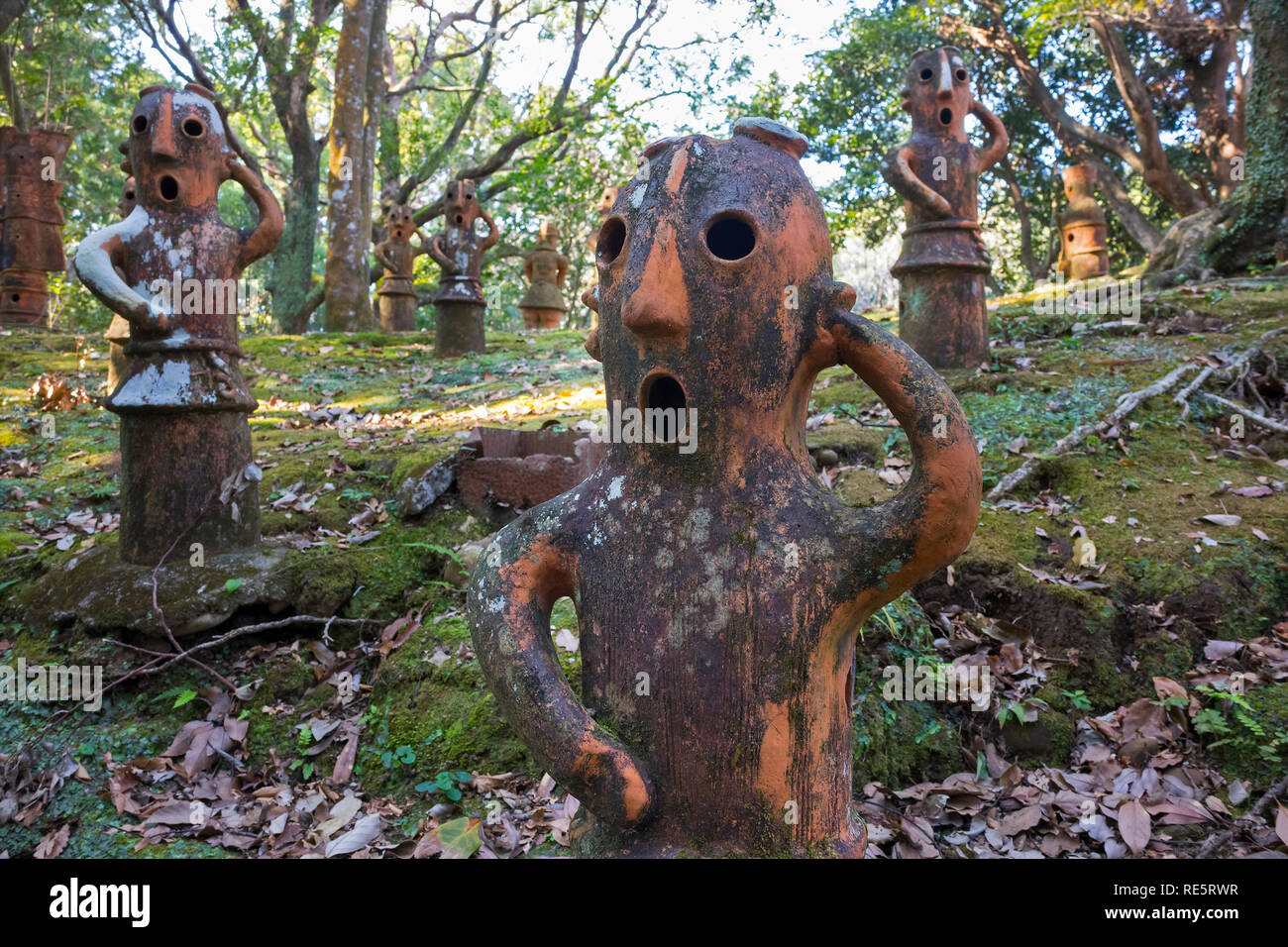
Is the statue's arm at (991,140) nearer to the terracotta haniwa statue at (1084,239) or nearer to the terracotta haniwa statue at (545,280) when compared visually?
the terracotta haniwa statue at (1084,239)

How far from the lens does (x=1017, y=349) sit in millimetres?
7125

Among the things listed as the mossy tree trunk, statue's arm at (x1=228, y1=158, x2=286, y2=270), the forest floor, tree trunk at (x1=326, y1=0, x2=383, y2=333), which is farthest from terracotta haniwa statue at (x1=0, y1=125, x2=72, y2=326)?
the mossy tree trunk

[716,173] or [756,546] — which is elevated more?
[716,173]

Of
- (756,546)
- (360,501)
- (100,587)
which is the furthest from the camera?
(360,501)

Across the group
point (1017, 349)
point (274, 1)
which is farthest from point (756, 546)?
point (274, 1)

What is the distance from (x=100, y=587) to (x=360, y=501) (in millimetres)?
1449

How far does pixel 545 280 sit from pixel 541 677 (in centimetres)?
1304

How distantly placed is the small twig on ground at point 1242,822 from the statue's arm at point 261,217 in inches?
183

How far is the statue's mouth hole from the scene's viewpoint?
204cm

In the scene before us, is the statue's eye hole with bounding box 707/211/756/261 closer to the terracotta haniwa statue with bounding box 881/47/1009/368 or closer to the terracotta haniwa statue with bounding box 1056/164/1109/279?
the terracotta haniwa statue with bounding box 881/47/1009/368

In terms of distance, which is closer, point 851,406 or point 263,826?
point 263,826

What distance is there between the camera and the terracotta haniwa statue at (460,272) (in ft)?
34.7
